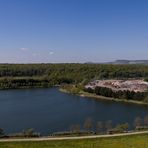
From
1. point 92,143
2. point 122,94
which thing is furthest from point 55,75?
point 92,143

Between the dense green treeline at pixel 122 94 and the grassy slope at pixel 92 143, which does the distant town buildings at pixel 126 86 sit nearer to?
the dense green treeline at pixel 122 94

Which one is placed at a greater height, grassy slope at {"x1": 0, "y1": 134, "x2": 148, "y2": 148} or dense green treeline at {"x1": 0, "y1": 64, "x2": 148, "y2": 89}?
dense green treeline at {"x1": 0, "y1": 64, "x2": 148, "y2": 89}

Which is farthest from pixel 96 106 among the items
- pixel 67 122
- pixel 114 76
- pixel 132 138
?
pixel 114 76

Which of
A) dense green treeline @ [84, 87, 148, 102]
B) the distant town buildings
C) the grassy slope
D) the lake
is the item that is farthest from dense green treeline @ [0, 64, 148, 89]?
the grassy slope

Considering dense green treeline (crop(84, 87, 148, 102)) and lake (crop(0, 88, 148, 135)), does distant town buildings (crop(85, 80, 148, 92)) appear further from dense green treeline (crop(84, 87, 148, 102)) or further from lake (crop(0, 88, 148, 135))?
lake (crop(0, 88, 148, 135))

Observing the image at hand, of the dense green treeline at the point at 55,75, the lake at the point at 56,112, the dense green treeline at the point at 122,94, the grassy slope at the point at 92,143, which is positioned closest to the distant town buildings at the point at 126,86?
the dense green treeline at the point at 122,94

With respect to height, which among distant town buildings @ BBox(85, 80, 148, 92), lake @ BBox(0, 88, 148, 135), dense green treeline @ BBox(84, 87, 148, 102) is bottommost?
lake @ BBox(0, 88, 148, 135)

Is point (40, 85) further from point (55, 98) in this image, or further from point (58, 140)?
point (58, 140)
